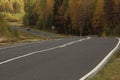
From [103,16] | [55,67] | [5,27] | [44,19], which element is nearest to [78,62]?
[55,67]

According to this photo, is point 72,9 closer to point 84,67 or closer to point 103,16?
point 103,16

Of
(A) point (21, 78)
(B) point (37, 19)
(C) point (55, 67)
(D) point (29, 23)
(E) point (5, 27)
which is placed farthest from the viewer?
(D) point (29, 23)

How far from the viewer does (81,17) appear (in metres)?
103

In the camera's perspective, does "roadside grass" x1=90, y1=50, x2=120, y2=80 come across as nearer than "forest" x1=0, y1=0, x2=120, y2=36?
Yes

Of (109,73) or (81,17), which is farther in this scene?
(81,17)

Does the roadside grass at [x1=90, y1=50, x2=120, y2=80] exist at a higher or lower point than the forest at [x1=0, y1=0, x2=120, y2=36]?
higher

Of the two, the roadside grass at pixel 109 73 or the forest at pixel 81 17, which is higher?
the roadside grass at pixel 109 73

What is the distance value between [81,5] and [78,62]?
8989cm

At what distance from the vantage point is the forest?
312 feet

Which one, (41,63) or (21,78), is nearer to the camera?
(21,78)

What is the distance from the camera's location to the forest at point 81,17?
95.2 metres

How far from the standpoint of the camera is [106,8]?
9950 cm

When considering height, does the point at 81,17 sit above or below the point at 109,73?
below

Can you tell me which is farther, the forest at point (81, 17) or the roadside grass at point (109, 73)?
the forest at point (81, 17)
